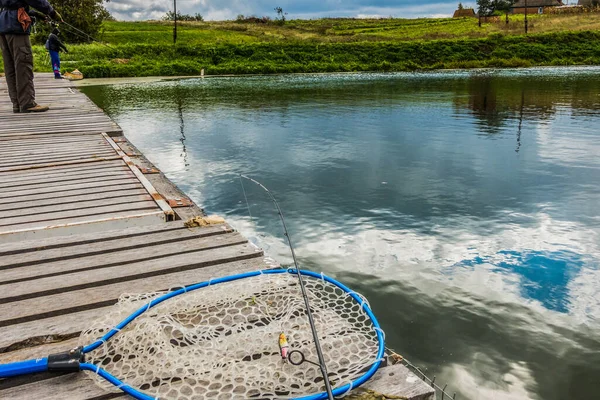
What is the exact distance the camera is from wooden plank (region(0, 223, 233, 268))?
12.3 feet

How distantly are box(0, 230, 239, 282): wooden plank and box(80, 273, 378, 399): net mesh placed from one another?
77 centimetres

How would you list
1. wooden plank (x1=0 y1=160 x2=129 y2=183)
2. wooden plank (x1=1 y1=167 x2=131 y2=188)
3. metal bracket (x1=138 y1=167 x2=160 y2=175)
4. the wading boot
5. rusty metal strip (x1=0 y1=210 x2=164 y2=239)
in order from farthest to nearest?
the wading boot
metal bracket (x1=138 y1=167 x2=160 y2=175)
wooden plank (x1=0 y1=160 x2=129 y2=183)
wooden plank (x1=1 y1=167 x2=131 y2=188)
rusty metal strip (x1=0 y1=210 x2=164 y2=239)

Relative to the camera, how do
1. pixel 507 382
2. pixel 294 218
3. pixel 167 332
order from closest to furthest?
pixel 167 332
pixel 507 382
pixel 294 218

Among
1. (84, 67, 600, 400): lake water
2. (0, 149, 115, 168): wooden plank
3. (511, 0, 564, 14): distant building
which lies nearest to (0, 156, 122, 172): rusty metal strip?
(0, 149, 115, 168): wooden plank

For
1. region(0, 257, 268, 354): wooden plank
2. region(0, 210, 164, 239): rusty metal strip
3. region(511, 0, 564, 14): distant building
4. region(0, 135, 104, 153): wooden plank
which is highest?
region(511, 0, 564, 14): distant building

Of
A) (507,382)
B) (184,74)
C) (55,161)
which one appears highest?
(184,74)

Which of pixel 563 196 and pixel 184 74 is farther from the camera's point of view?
pixel 184 74

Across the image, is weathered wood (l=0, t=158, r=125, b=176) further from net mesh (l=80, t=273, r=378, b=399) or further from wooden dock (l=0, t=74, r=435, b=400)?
net mesh (l=80, t=273, r=378, b=399)

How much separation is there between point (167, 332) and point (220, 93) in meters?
24.6

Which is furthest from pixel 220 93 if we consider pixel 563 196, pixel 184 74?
pixel 563 196

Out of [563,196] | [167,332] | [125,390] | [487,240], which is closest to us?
[125,390]

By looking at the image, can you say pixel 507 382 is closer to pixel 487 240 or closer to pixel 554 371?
pixel 554 371

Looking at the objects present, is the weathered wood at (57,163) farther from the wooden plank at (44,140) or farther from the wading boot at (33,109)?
the wading boot at (33,109)

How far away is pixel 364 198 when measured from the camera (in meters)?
8.12
